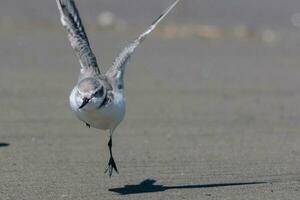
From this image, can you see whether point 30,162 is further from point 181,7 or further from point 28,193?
point 181,7

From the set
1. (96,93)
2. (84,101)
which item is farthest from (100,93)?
(84,101)

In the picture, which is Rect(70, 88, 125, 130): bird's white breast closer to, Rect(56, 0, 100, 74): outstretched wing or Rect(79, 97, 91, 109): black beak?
Rect(79, 97, 91, 109): black beak

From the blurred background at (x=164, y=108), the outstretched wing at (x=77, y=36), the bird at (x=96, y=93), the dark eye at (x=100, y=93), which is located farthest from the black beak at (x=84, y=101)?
the outstretched wing at (x=77, y=36)

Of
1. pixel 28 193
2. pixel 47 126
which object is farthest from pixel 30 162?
pixel 47 126

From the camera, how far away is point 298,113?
12.6 meters

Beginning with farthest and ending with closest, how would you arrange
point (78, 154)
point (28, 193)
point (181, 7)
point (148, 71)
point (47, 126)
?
point (181, 7) < point (148, 71) < point (47, 126) < point (78, 154) < point (28, 193)

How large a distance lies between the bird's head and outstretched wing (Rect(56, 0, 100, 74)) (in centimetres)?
68

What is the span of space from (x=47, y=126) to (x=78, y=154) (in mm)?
1536

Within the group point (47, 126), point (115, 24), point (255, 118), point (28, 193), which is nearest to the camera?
point (28, 193)

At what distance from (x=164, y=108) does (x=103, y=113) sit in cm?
444

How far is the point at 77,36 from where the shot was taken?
928 cm

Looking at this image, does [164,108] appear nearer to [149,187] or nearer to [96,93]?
[149,187]

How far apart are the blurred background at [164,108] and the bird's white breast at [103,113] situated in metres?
0.55

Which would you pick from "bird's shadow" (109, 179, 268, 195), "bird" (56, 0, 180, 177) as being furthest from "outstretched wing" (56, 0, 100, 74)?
"bird's shadow" (109, 179, 268, 195)
